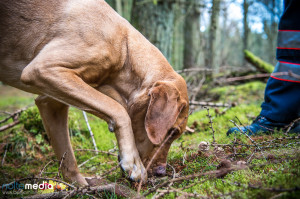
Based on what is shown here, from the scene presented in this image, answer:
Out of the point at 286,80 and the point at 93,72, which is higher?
the point at 93,72

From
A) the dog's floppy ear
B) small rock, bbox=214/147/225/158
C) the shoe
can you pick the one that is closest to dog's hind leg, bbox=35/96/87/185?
the dog's floppy ear

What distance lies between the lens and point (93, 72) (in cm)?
253

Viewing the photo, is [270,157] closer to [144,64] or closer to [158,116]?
[158,116]

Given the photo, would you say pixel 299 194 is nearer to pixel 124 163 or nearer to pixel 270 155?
pixel 270 155

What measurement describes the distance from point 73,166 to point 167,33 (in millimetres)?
3655

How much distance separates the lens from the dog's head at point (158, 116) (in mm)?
2320

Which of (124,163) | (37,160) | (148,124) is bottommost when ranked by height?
(37,160)

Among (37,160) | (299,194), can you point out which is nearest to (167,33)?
(37,160)

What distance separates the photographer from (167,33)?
5.34 metres

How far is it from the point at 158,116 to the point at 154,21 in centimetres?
341

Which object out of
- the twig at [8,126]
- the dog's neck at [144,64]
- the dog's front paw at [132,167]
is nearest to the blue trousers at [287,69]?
the dog's neck at [144,64]

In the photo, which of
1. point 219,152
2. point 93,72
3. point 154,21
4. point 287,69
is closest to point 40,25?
point 93,72

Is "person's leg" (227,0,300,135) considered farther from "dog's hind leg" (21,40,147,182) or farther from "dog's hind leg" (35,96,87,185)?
"dog's hind leg" (35,96,87,185)

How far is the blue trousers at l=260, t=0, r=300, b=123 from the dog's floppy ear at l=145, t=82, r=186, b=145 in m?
1.36
